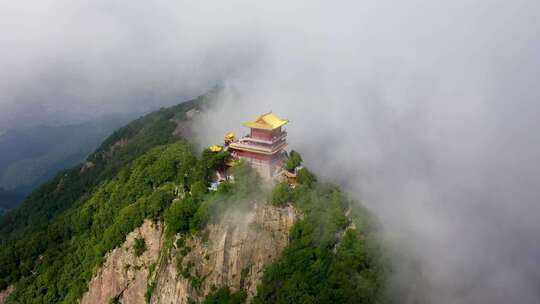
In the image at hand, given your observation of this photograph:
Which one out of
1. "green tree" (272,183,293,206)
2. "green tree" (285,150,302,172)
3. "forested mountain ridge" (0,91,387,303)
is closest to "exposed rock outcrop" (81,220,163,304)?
"forested mountain ridge" (0,91,387,303)

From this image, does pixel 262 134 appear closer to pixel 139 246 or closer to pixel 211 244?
pixel 211 244

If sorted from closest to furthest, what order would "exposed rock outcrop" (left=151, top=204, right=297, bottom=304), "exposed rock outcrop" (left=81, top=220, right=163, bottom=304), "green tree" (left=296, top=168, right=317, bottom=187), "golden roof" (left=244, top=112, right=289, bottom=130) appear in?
1. "exposed rock outcrop" (left=151, top=204, right=297, bottom=304)
2. "green tree" (left=296, top=168, right=317, bottom=187)
3. "exposed rock outcrop" (left=81, top=220, right=163, bottom=304)
4. "golden roof" (left=244, top=112, right=289, bottom=130)

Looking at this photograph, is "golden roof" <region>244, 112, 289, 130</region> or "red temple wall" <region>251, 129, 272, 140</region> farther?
"red temple wall" <region>251, 129, 272, 140</region>

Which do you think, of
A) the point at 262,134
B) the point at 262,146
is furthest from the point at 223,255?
the point at 262,134

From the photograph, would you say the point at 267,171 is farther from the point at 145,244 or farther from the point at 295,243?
the point at 145,244

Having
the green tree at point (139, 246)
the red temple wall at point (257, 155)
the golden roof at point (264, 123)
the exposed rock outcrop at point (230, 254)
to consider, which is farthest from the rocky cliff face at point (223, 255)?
the golden roof at point (264, 123)

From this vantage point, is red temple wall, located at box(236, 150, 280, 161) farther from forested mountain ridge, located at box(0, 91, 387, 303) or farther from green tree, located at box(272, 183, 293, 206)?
green tree, located at box(272, 183, 293, 206)
